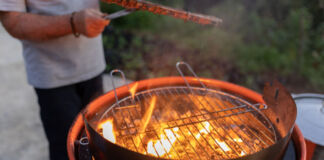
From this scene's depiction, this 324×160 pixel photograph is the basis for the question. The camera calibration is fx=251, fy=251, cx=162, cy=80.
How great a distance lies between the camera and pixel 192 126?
1.29 metres

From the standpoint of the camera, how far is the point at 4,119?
3006 millimetres

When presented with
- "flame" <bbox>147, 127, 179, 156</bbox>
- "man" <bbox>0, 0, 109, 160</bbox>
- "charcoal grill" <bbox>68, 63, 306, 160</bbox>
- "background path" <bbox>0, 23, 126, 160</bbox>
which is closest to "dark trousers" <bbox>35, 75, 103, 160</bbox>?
"man" <bbox>0, 0, 109, 160</bbox>

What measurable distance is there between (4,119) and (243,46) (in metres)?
3.45

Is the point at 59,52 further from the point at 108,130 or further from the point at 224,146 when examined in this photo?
the point at 224,146

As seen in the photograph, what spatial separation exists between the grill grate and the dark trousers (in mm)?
485

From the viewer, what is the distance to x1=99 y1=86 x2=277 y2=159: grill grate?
1140 mm

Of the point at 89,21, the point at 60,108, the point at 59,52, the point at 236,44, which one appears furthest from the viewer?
the point at 236,44

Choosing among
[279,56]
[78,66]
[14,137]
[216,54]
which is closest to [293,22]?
[279,56]

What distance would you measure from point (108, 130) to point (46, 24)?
0.67 m

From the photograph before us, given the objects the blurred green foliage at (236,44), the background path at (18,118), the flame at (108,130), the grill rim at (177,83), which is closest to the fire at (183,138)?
the flame at (108,130)

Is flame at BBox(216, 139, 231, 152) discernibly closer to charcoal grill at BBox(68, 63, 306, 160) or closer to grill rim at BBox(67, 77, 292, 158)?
charcoal grill at BBox(68, 63, 306, 160)

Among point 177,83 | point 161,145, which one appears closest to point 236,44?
point 177,83

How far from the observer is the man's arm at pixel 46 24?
131cm

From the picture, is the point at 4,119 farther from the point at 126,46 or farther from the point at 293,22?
the point at 293,22
